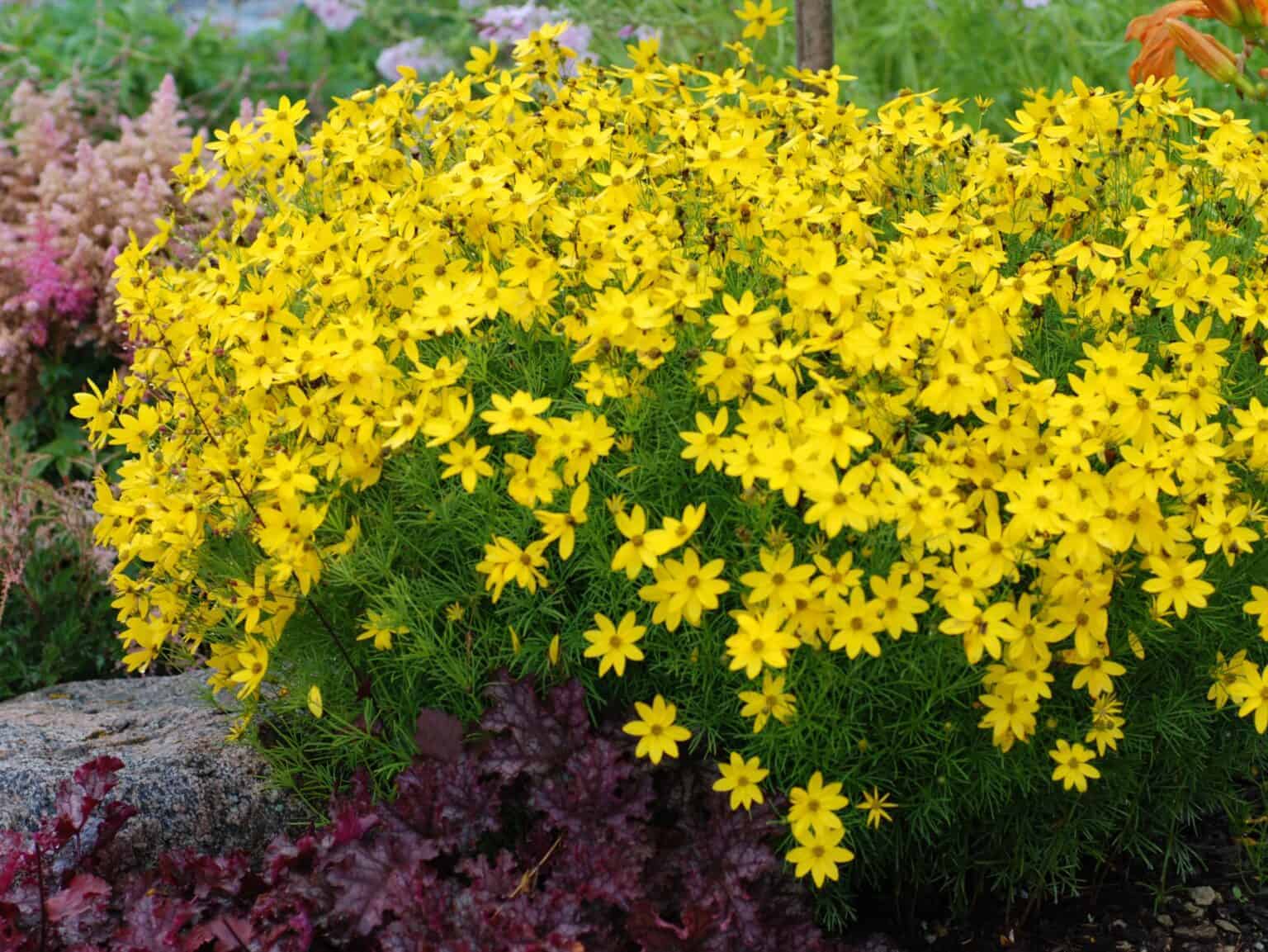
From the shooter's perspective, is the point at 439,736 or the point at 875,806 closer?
the point at 875,806

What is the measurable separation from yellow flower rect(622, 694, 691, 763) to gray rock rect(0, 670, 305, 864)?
846mm

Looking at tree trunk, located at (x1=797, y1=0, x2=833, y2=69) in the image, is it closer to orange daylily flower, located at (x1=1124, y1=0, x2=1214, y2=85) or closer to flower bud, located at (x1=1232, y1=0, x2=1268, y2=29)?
orange daylily flower, located at (x1=1124, y1=0, x2=1214, y2=85)

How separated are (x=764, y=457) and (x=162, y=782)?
140 cm

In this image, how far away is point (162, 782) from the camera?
277 cm

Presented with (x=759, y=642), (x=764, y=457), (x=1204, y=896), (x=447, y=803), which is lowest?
(x=1204, y=896)

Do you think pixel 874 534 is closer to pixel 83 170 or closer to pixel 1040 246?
pixel 1040 246

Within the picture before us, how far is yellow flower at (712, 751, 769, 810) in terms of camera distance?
2.25 m

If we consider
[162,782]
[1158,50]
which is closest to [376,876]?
[162,782]

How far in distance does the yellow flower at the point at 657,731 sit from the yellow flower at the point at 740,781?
0.26ft

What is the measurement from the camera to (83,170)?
4902mm

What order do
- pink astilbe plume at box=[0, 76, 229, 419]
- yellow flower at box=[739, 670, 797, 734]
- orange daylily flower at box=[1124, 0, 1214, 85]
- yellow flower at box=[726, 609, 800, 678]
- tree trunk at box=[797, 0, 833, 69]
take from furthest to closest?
1. pink astilbe plume at box=[0, 76, 229, 419]
2. tree trunk at box=[797, 0, 833, 69]
3. orange daylily flower at box=[1124, 0, 1214, 85]
4. yellow flower at box=[739, 670, 797, 734]
5. yellow flower at box=[726, 609, 800, 678]

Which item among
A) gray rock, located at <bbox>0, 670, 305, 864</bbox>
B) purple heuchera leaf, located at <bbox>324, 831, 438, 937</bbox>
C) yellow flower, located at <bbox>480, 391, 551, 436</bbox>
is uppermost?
yellow flower, located at <bbox>480, 391, 551, 436</bbox>

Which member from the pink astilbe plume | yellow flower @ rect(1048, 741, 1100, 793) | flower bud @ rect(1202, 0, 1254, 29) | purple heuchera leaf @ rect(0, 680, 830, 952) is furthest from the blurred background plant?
flower bud @ rect(1202, 0, 1254, 29)

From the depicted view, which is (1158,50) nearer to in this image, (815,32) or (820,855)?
(815,32)
